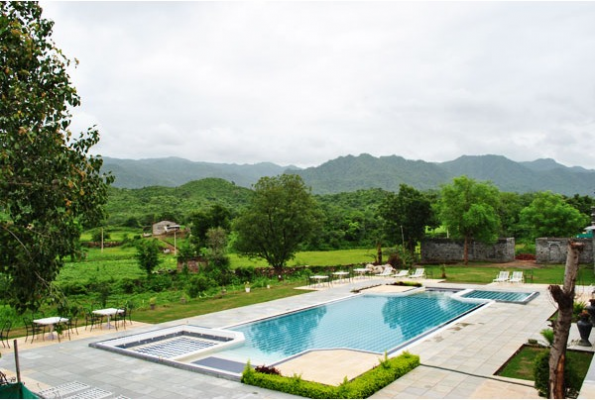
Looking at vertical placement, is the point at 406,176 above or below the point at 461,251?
above

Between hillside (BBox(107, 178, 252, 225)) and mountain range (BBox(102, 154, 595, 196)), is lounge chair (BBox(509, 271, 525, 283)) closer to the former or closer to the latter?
hillside (BBox(107, 178, 252, 225))

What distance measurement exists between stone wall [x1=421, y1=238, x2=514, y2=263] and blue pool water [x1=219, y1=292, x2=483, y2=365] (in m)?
14.3

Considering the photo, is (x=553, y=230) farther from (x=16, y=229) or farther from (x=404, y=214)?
(x=16, y=229)

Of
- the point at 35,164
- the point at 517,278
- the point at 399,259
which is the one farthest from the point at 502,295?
the point at 35,164

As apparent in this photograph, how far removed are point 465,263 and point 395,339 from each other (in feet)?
67.6

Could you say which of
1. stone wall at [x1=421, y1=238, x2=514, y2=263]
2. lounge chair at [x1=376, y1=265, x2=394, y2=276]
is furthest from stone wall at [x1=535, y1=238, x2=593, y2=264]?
lounge chair at [x1=376, y1=265, x2=394, y2=276]

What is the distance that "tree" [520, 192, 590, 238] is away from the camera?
3400 centimetres

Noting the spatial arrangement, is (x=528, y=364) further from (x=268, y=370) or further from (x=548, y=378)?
(x=268, y=370)

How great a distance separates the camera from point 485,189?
3309cm

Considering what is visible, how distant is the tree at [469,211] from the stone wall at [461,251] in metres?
1.02

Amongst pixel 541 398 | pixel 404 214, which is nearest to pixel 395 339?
pixel 541 398

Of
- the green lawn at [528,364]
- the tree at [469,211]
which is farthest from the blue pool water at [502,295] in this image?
the tree at [469,211]

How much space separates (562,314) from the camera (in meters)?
5.67

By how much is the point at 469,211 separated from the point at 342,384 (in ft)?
82.5
